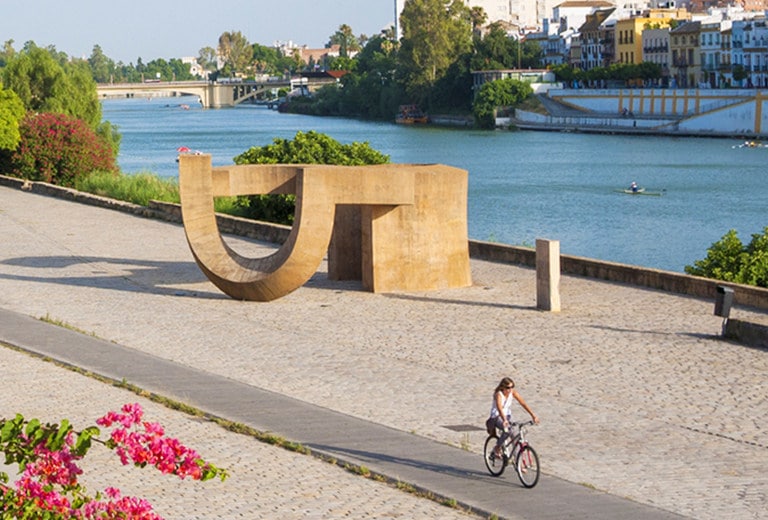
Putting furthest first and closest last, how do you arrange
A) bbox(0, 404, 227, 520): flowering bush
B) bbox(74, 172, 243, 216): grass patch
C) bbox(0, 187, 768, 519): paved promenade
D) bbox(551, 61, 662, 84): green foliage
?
bbox(551, 61, 662, 84): green foliage, bbox(74, 172, 243, 216): grass patch, bbox(0, 187, 768, 519): paved promenade, bbox(0, 404, 227, 520): flowering bush

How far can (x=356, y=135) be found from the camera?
10019cm

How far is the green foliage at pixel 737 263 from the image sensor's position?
66.6 feet

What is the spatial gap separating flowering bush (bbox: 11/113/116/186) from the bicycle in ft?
103

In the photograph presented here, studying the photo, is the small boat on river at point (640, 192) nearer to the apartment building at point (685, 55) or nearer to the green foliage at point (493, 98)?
the green foliage at point (493, 98)

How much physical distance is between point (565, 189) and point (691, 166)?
45.8ft

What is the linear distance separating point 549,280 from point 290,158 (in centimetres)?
1287

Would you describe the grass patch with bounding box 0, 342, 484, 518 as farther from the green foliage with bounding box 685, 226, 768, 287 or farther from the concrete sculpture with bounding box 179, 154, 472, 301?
the green foliage with bounding box 685, 226, 768, 287

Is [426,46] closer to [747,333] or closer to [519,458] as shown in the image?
[747,333]

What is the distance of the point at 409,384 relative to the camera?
1434 centimetres

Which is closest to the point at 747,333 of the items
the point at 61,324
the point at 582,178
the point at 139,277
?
the point at 61,324

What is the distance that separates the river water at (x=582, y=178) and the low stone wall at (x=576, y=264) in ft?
26.1

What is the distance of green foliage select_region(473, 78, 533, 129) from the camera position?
114m

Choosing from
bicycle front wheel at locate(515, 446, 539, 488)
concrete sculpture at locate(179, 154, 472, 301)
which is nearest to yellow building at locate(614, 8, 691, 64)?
concrete sculpture at locate(179, 154, 472, 301)

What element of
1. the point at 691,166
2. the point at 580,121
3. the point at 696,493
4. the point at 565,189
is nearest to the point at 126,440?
the point at 696,493
